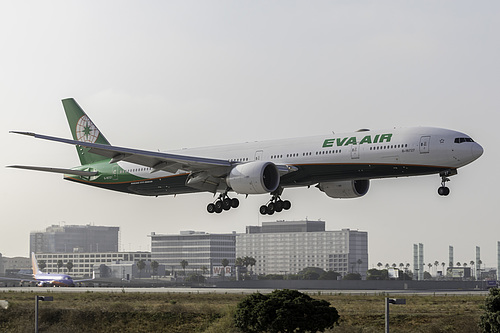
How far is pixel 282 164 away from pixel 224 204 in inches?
300

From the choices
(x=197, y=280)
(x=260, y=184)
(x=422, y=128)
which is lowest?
(x=197, y=280)

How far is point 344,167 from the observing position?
5541cm

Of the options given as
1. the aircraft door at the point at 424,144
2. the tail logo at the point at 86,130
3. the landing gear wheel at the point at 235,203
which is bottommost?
the landing gear wheel at the point at 235,203

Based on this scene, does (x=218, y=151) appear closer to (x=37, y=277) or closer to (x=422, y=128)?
(x=422, y=128)

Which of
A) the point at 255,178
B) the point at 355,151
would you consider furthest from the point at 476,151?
the point at 255,178

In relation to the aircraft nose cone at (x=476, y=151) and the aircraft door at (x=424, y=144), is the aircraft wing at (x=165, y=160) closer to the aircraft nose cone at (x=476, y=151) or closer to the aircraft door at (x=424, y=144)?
the aircraft door at (x=424, y=144)

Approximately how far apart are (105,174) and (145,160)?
11.7 metres

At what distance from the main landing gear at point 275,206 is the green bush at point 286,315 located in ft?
81.0

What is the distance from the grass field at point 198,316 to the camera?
47716 millimetres

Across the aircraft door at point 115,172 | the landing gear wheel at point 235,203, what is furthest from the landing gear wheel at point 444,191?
the aircraft door at point 115,172

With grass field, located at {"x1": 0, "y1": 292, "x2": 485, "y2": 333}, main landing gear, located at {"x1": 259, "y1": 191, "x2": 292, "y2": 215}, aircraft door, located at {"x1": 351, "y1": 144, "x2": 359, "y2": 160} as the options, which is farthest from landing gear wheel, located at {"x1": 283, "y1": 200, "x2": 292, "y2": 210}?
aircraft door, located at {"x1": 351, "y1": 144, "x2": 359, "y2": 160}

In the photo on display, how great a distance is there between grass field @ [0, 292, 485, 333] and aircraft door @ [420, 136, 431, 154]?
36.2 ft

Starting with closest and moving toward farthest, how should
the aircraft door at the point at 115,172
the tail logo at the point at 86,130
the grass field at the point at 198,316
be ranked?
the grass field at the point at 198,316 → the aircraft door at the point at 115,172 → the tail logo at the point at 86,130

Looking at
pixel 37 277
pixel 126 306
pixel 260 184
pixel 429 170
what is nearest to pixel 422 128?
Result: pixel 429 170
